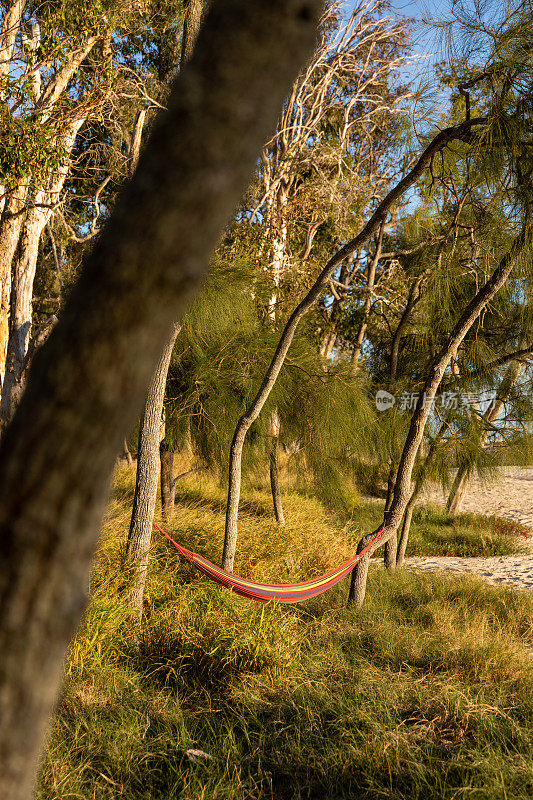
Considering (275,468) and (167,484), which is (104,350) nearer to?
(167,484)

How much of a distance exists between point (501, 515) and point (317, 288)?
894cm

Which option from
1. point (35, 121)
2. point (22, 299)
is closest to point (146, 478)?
point (35, 121)

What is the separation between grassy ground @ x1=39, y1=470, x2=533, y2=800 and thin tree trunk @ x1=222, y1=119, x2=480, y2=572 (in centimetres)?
55

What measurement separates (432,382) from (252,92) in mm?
3539

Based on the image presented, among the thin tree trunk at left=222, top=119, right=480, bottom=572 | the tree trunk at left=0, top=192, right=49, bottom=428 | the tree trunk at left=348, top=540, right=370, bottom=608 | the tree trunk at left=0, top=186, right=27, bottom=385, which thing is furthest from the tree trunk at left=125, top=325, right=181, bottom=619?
the tree trunk at left=0, top=186, right=27, bottom=385

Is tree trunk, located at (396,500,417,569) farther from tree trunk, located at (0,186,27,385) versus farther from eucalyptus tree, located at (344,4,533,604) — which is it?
tree trunk, located at (0,186,27,385)

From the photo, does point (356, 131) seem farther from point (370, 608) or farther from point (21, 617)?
point (21, 617)

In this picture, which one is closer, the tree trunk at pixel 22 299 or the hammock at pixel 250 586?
the hammock at pixel 250 586

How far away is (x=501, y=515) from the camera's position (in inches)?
448

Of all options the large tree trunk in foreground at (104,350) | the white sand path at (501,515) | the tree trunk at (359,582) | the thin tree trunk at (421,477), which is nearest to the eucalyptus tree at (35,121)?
the tree trunk at (359,582)

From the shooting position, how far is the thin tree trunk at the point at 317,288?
11.5 ft

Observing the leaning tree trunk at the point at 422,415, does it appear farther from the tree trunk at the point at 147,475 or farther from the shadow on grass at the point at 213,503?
the shadow on grass at the point at 213,503

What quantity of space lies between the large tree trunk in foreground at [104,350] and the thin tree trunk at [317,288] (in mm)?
2794

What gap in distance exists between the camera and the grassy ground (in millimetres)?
2217
